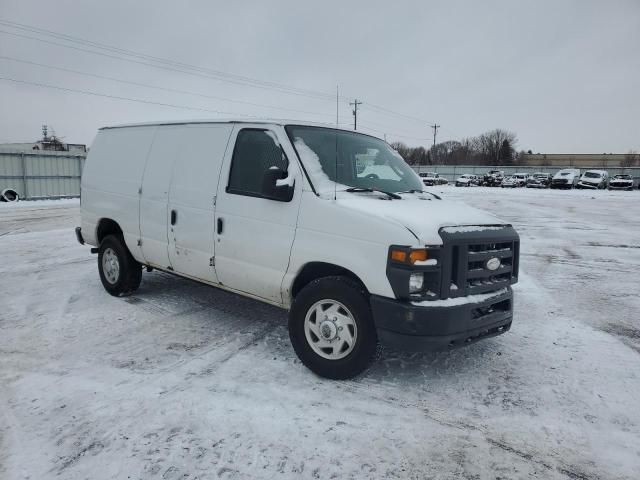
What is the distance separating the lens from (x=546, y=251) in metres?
9.98

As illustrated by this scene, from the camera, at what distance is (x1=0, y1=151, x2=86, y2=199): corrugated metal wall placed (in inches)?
850

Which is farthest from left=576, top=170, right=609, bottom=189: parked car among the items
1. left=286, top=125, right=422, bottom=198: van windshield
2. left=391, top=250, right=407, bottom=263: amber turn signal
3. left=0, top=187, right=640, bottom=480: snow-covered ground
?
left=391, top=250, right=407, bottom=263: amber turn signal

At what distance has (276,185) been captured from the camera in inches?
150

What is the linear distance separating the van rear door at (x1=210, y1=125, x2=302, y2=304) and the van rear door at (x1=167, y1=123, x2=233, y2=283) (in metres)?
0.13

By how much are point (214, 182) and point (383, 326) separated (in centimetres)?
226

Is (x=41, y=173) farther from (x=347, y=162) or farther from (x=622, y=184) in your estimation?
(x=622, y=184)

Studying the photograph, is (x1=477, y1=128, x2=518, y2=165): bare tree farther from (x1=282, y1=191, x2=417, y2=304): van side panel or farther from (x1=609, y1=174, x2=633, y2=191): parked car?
(x1=282, y1=191, x2=417, y2=304): van side panel

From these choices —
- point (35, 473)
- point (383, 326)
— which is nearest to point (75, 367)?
point (35, 473)

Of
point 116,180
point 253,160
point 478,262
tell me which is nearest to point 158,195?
point 116,180

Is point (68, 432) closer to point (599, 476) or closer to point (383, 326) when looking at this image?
point (383, 326)

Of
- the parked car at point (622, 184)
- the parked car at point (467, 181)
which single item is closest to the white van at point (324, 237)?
the parked car at point (622, 184)

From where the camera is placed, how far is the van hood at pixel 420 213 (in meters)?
3.34

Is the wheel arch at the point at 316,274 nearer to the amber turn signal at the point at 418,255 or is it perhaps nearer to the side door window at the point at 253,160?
the amber turn signal at the point at 418,255

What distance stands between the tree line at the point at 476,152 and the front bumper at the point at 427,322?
9561cm
